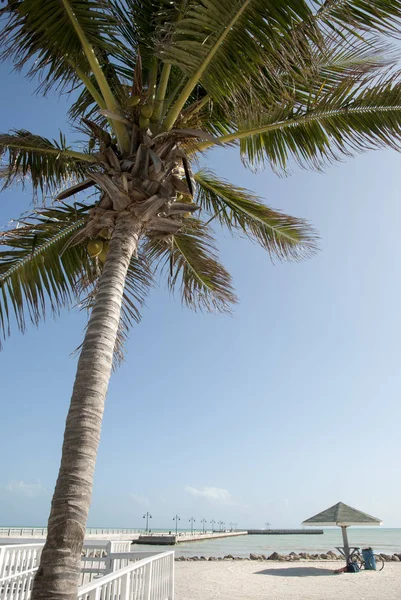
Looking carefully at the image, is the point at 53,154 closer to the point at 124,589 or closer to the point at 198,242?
the point at 198,242

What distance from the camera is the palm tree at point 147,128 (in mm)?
3439

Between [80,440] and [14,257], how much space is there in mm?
3800

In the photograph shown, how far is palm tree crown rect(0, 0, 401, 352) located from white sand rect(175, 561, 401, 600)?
7612 mm

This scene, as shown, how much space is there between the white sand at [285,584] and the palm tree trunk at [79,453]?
756 centimetres

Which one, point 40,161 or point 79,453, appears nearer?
point 79,453

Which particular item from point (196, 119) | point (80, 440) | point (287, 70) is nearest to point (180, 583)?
point (80, 440)

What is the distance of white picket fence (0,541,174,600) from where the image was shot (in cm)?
377

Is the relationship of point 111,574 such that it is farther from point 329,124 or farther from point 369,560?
point 369,560

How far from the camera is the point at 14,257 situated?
19.7ft

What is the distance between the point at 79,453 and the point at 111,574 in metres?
1.47

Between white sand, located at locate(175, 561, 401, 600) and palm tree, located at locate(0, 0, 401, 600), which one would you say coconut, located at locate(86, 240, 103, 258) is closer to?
palm tree, located at locate(0, 0, 401, 600)

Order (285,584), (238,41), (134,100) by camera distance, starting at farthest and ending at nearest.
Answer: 1. (285,584)
2. (134,100)
3. (238,41)

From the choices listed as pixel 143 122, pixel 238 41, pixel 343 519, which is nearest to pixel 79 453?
pixel 143 122

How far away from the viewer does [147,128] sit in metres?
4.62
